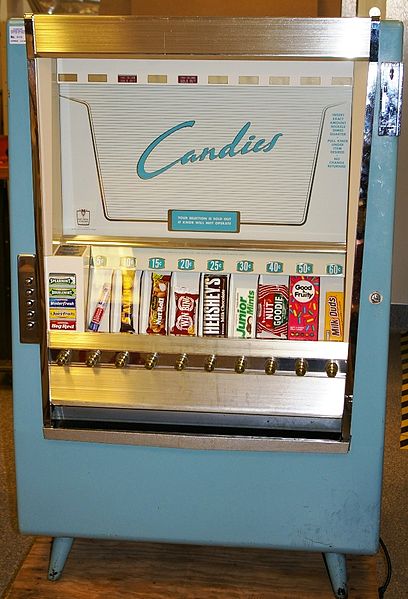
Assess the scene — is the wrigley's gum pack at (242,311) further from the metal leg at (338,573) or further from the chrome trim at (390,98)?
the metal leg at (338,573)

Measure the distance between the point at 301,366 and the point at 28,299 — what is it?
0.69 meters

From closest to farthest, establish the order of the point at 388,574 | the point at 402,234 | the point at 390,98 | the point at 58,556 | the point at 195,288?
the point at 390,98, the point at 195,288, the point at 58,556, the point at 388,574, the point at 402,234

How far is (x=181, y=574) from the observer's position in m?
2.22

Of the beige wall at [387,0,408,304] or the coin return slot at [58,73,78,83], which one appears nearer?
the coin return slot at [58,73,78,83]

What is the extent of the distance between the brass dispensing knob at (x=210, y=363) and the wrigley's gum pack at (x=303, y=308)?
20cm

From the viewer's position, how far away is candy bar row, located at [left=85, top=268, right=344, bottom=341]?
A: 79.0 inches

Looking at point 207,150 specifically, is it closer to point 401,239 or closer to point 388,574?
point 388,574

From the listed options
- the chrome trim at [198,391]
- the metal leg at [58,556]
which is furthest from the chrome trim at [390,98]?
the metal leg at [58,556]

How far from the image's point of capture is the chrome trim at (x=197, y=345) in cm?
196

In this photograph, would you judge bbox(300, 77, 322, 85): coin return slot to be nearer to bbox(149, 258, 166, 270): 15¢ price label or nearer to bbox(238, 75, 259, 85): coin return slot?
bbox(238, 75, 259, 85): coin return slot

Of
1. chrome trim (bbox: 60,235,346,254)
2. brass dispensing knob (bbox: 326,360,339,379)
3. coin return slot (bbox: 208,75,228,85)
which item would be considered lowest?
brass dispensing knob (bbox: 326,360,339,379)

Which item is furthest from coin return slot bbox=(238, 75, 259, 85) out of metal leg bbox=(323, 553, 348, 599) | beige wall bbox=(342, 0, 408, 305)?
beige wall bbox=(342, 0, 408, 305)

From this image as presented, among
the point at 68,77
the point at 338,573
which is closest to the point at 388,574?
the point at 338,573

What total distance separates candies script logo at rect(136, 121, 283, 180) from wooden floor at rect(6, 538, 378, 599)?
3.52 feet
